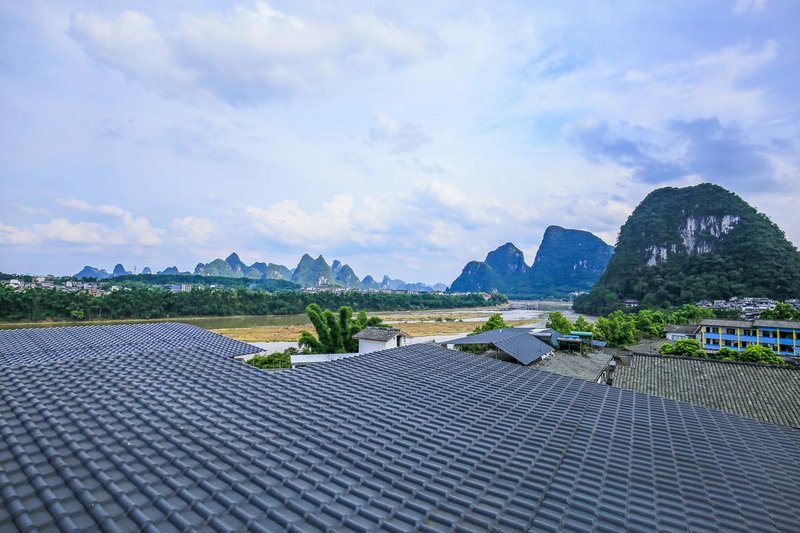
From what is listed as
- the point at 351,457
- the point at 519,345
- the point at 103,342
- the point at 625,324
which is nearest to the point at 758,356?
the point at 519,345

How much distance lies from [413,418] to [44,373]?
384 centimetres

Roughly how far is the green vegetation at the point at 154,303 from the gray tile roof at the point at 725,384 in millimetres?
48327

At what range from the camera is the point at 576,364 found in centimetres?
1702

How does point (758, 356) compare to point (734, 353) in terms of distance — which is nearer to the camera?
point (758, 356)

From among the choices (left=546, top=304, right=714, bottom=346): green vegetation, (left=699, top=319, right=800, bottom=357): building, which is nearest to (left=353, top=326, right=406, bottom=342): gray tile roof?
(left=546, top=304, right=714, bottom=346): green vegetation

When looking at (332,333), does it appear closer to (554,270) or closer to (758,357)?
(758,357)

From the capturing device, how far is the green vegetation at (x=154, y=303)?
4367cm

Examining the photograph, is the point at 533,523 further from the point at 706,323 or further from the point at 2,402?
the point at 706,323

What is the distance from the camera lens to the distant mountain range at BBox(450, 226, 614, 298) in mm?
159125

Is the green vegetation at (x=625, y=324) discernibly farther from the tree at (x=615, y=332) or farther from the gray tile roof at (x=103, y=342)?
the gray tile roof at (x=103, y=342)

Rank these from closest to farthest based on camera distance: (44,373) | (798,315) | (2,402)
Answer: (2,402), (44,373), (798,315)

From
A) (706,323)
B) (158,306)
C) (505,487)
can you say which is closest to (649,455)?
(505,487)

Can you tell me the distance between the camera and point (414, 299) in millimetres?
87625

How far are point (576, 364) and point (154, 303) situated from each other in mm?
51512
